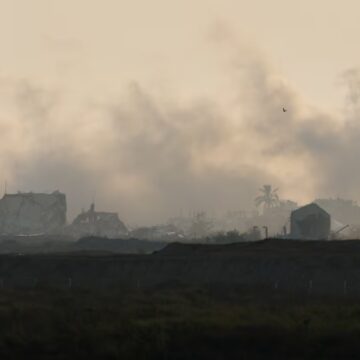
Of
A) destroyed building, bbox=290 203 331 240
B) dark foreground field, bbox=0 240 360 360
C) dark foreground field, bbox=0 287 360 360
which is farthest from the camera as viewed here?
destroyed building, bbox=290 203 331 240

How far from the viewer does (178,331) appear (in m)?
34.3

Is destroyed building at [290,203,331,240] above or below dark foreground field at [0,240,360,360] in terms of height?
above

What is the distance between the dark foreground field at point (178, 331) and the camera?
105ft

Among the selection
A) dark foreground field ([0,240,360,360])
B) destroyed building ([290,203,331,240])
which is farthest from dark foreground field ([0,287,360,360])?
destroyed building ([290,203,331,240])

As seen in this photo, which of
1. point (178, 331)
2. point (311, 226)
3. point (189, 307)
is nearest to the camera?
point (178, 331)

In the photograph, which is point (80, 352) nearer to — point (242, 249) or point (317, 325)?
point (317, 325)

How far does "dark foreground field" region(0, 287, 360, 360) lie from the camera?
31.9 m

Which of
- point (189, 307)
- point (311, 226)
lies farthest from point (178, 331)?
point (311, 226)

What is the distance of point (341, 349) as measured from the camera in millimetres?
31891

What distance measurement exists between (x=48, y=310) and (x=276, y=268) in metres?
33.1

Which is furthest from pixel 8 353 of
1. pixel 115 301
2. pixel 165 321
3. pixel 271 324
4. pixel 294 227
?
pixel 294 227

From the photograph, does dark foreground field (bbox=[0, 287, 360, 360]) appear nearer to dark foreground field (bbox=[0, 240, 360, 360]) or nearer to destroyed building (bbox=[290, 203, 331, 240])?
dark foreground field (bbox=[0, 240, 360, 360])

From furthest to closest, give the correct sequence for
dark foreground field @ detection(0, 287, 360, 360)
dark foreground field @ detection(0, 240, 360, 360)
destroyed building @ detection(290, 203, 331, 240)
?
destroyed building @ detection(290, 203, 331, 240)
dark foreground field @ detection(0, 240, 360, 360)
dark foreground field @ detection(0, 287, 360, 360)

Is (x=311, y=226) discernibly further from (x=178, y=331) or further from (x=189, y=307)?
(x=178, y=331)
